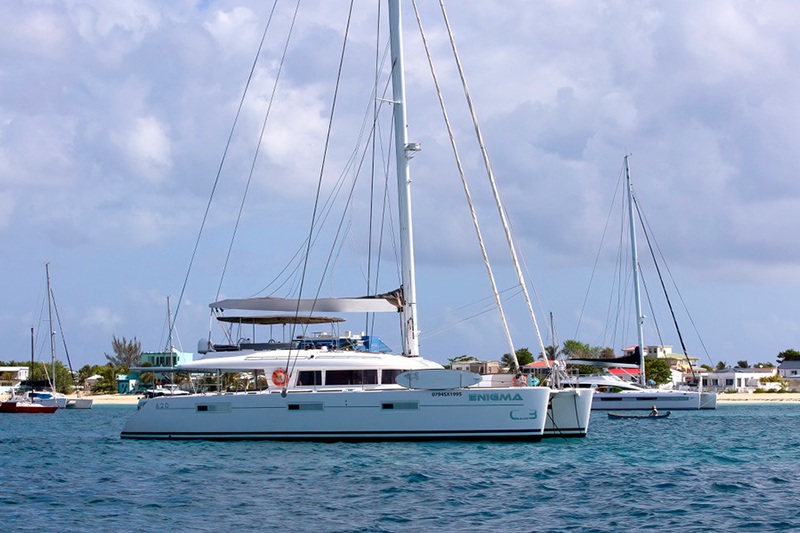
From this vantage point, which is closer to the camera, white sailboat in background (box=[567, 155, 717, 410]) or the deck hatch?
the deck hatch

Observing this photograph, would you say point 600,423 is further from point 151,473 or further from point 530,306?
point 151,473

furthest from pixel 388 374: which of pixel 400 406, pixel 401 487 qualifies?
pixel 401 487

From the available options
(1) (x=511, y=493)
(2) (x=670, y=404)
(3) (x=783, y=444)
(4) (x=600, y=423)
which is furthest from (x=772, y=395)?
(1) (x=511, y=493)

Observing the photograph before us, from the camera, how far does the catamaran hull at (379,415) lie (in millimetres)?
29891

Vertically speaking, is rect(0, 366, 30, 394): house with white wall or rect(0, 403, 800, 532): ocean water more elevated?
rect(0, 366, 30, 394): house with white wall

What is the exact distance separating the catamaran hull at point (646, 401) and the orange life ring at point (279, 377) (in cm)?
3390

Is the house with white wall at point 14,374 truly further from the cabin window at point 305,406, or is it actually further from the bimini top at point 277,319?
the cabin window at point 305,406

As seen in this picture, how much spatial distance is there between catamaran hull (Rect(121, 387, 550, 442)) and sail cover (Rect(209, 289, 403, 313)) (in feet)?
12.7

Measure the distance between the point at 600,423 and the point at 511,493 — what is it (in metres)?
28.8

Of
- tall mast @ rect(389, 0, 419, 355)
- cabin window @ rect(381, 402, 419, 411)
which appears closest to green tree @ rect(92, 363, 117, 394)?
tall mast @ rect(389, 0, 419, 355)

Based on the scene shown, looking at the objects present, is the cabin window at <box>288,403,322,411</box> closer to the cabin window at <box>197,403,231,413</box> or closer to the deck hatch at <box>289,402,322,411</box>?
the deck hatch at <box>289,402,322,411</box>

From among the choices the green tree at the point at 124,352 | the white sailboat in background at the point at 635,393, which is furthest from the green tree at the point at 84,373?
the white sailboat in background at the point at 635,393

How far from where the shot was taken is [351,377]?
32094 millimetres

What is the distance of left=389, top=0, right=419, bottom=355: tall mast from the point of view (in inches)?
1319
